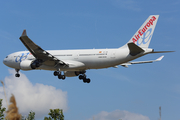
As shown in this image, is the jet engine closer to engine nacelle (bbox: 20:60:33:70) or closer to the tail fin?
engine nacelle (bbox: 20:60:33:70)

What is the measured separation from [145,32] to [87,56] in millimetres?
9285

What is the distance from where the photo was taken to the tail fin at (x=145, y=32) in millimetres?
37634

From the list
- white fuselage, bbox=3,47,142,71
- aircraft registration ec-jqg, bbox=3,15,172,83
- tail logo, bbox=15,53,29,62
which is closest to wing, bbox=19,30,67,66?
aircraft registration ec-jqg, bbox=3,15,172,83

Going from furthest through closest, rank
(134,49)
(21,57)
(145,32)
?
(21,57) → (145,32) → (134,49)

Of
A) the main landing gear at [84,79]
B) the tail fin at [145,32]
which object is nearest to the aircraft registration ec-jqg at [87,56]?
the tail fin at [145,32]

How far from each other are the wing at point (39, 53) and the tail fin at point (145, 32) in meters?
11.7

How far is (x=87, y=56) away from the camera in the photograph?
125 ft

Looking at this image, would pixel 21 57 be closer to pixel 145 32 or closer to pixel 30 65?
pixel 30 65

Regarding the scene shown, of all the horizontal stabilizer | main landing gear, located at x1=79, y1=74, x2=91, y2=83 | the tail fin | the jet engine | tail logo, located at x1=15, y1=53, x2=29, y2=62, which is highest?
the tail fin

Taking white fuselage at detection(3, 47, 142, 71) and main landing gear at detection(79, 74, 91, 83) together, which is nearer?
white fuselage at detection(3, 47, 142, 71)

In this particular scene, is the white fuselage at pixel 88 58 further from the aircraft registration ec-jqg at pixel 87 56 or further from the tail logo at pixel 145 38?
the tail logo at pixel 145 38

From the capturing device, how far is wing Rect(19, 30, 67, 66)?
3438 cm

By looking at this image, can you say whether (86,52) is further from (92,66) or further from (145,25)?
(145,25)

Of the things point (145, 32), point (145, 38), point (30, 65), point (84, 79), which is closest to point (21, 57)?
point (30, 65)
